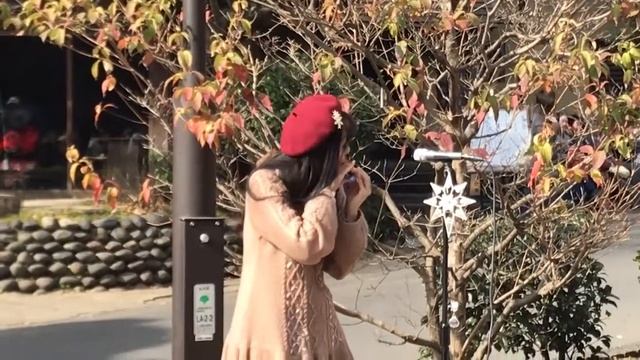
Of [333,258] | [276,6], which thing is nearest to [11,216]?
[276,6]

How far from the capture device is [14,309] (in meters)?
A: 9.52

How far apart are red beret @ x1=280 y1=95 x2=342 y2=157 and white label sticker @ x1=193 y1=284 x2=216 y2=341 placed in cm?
90

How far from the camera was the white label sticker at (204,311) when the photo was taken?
12.2 ft

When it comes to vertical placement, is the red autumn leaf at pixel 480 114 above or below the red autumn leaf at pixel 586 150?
above

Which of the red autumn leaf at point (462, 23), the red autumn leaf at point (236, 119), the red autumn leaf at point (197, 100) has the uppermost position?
the red autumn leaf at point (462, 23)

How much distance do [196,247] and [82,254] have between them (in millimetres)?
6980

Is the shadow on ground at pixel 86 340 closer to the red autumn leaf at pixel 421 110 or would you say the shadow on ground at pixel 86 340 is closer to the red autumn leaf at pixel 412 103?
the red autumn leaf at pixel 421 110

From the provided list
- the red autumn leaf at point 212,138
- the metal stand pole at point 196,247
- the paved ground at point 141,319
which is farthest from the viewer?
the paved ground at point 141,319

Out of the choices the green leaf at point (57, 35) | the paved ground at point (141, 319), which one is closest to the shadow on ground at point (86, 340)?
the paved ground at point (141, 319)

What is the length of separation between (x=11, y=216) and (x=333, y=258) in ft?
28.4

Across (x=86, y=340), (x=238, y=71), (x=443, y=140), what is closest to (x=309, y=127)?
(x=238, y=71)

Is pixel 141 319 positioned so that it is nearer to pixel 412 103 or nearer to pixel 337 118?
pixel 412 103

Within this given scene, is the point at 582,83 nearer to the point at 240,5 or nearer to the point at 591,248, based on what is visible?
the point at 591,248

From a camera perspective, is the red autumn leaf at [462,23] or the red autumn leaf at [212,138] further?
the red autumn leaf at [462,23]
